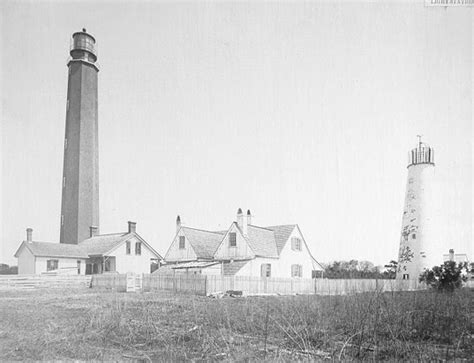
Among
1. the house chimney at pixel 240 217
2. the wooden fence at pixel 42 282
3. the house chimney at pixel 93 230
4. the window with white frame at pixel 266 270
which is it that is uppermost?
the house chimney at pixel 240 217

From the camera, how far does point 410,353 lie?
6.51 m

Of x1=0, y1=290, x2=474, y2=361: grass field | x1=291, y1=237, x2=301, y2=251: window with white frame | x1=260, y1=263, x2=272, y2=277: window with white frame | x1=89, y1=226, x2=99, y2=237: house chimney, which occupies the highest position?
x1=89, y1=226, x2=99, y2=237: house chimney

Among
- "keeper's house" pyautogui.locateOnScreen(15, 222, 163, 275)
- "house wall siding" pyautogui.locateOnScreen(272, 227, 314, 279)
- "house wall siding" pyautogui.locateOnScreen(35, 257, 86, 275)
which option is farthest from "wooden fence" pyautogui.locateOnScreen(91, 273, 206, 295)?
"house wall siding" pyautogui.locateOnScreen(272, 227, 314, 279)

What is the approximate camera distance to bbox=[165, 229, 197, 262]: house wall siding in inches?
1320

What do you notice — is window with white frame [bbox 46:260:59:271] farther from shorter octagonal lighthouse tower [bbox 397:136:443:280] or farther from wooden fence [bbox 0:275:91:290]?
shorter octagonal lighthouse tower [bbox 397:136:443:280]

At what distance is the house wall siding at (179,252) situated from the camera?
33.5 metres

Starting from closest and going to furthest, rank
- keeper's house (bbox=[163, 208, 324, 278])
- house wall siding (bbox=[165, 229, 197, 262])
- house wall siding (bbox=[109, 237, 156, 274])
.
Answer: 1. keeper's house (bbox=[163, 208, 324, 278])
2. house wall siding (bbox=[165, 229, 197, 262])
3. house wall siding (bbox=[109, 237, 156, 274])

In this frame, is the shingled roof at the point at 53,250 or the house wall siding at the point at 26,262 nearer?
the house wall siding at the point at 26,262

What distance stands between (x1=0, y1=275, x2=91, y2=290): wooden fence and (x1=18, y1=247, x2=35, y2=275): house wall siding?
7.18 m

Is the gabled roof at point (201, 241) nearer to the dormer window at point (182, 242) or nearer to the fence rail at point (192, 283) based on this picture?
the dormer window at point (182, 242)

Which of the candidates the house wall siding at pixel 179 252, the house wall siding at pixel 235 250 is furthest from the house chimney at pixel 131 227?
the house wall siding at pixel 235 250

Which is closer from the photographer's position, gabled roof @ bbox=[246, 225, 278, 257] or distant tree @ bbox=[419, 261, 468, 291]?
distant tree @ bbox=[419, 261, 468, 291]

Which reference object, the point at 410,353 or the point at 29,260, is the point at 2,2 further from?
the point at 29,260

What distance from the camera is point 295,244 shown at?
1316 inches
